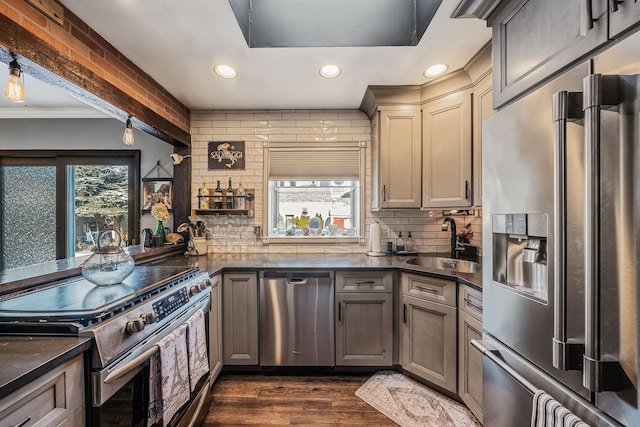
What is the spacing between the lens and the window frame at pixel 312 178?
289cm

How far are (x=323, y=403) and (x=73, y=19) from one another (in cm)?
278

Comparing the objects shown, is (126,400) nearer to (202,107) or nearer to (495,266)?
(495,266)

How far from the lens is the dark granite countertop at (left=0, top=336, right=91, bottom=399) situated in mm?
687

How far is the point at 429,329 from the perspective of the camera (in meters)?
2.01

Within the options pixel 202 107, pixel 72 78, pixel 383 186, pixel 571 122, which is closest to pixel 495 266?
pixel 571 122

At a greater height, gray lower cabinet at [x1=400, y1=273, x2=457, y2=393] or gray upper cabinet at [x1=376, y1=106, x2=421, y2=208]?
gray upper cabinet at [x1=376, y1=106, x2=421, y2=208]

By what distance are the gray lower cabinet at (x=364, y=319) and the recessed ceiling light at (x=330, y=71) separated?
1600 mm

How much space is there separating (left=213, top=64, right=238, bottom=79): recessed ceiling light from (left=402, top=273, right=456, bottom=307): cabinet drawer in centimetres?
208

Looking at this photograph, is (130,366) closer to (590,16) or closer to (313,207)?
(590,16)

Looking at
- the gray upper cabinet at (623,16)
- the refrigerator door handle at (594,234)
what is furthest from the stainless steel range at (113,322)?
the gray upper cabinet at (623,16)

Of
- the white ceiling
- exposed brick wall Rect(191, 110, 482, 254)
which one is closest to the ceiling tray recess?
the white ceiling

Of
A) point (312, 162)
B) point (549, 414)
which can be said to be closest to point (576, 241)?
point (549, 414)

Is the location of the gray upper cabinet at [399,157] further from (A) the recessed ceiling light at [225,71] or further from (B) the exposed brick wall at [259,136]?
(A) the recessed ceiling light at [225,71]

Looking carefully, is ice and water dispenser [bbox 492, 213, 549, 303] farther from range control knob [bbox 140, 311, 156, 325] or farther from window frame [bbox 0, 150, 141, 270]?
window frame [bbox 0, 150, 141, 270]
